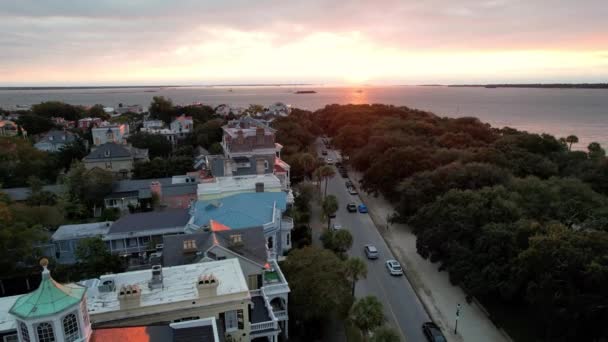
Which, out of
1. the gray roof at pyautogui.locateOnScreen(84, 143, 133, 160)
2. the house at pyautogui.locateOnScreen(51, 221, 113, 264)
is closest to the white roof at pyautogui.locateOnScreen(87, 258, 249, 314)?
the house at pyautogui.locateOnScreen(51, 221, 113, 264)

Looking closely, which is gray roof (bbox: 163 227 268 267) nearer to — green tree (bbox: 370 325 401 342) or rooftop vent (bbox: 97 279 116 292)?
rooftop vent (bbox: 97 279 116 292)

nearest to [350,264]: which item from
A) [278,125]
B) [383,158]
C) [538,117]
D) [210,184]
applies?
[210,184]

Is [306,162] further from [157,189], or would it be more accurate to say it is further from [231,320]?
[231,320]

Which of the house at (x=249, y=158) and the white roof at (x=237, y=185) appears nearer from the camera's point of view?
the white roof at (x=237, y=185)

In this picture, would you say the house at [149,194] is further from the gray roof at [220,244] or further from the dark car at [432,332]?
the dark car at [432,332]

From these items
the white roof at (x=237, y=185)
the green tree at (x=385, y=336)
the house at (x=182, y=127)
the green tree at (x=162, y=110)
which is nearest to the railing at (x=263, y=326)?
the green tree at (x=385, y=336)
